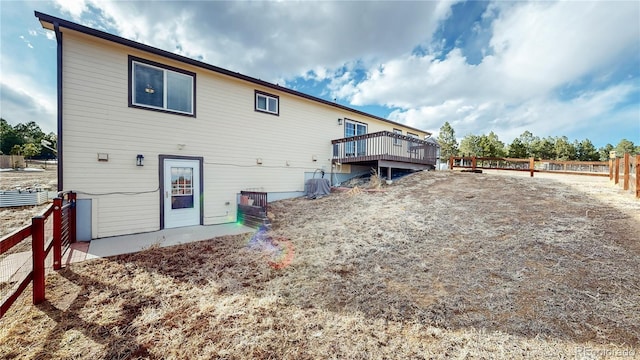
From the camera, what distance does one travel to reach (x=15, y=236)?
2531mm

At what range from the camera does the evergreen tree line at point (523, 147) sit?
35.5 meters

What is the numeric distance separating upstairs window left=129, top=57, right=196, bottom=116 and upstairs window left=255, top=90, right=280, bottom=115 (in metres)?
2.25

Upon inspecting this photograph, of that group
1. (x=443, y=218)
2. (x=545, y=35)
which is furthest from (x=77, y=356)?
(x=545, y=35)

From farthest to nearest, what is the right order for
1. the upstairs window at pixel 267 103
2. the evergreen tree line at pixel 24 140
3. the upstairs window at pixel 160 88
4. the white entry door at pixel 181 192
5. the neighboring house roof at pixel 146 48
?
the evergreen tree line at pixel 24 140
the upstairs window at pixel 267 103
the white entry door at pixel 181 192
the upstairs window at pixel 160 88
the neighboring house roof at pixel 146 48

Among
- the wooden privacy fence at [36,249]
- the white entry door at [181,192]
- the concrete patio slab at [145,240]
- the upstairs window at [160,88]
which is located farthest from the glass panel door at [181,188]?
the wooden privacy fence at [36,249]

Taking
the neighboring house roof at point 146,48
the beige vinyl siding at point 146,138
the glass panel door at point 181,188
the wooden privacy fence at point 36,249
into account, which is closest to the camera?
the wooden privacy fence at point 36,249

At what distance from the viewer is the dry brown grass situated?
2.29m

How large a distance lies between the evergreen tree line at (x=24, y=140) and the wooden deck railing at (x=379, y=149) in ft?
115

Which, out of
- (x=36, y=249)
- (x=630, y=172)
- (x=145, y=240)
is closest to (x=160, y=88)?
(x=145, y=240)

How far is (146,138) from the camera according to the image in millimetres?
6473

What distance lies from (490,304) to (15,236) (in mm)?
5503

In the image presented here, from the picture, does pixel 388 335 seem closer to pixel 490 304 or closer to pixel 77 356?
pixel 490 304

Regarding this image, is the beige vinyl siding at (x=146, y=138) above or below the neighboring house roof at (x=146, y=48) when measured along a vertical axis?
below

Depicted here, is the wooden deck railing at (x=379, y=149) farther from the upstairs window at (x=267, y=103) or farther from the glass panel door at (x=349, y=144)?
the upstairs window at (x=267, y=103)
